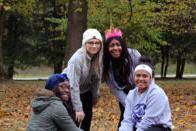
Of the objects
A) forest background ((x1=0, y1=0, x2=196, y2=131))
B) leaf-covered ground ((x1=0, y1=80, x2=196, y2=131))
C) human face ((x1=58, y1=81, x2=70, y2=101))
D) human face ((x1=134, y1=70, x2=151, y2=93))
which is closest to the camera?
human face ((x1=58, y1=81, x2=70, y2=101))

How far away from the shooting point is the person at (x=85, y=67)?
6344 millimetres

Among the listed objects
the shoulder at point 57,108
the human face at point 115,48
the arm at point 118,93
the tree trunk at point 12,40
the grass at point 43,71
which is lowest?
the grass at point 43,71

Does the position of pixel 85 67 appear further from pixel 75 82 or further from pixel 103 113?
pixel 103 113

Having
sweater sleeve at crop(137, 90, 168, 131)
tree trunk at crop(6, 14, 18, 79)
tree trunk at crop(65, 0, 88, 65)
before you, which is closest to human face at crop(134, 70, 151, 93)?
sweater sleeve at crop(137, 90, 168, 131)

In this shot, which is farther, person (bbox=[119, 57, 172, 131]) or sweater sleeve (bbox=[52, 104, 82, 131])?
person (bbox=[119, 57, 172, 131])

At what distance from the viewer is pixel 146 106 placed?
5.75m

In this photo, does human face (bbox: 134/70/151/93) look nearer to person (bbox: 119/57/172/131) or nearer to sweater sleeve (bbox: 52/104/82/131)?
person (bbox: 119/57/172/131)

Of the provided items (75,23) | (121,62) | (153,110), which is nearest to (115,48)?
(121,62)

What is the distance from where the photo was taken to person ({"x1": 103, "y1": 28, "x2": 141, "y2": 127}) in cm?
644

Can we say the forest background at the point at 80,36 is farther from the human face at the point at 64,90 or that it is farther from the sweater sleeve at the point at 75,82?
the human face at the point at 64,90

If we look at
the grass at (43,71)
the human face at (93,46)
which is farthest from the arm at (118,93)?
the grass at (43,71)

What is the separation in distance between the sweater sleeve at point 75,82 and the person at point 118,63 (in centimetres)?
38

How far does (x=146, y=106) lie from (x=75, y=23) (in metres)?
10.7

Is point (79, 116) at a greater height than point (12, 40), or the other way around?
point (79, 116)
